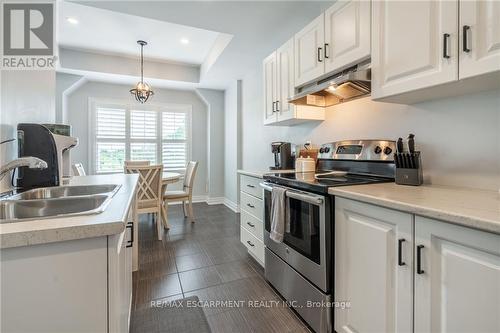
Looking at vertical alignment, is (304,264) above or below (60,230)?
below

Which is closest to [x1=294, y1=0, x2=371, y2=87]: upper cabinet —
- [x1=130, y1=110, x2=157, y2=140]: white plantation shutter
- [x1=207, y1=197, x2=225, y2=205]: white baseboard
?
[x1=207, y1=197, x2=225, y2=205]: white baseboard

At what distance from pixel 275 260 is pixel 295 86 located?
5.07 ft

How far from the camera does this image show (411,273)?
3.24ft

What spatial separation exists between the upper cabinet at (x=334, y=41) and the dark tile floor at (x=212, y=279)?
1.80 m

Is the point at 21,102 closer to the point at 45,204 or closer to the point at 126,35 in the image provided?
the point at 45,204

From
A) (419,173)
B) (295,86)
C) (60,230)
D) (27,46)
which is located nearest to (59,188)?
(60,230)

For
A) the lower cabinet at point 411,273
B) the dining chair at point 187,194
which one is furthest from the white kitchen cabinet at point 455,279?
the dining chair at point 187,194

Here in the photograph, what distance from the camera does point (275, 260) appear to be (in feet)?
6.27

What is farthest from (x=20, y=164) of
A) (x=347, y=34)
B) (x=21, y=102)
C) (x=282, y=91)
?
(x=282, y=91)

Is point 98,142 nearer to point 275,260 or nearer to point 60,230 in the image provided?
point 275,260
